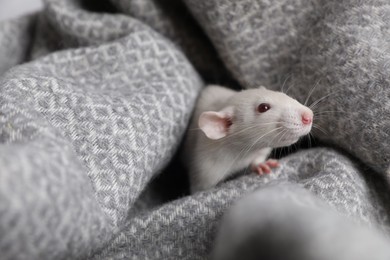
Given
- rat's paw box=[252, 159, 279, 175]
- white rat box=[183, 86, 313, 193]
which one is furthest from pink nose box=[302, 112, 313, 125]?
rat's paw box=[252, 159, 279, 175]

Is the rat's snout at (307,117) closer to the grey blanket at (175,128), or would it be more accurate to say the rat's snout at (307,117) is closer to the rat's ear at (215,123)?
the grey blanket at (175,128)

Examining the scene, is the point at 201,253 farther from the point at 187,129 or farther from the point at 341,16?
the point at 341,16

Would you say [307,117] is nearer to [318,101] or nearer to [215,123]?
[318,101]

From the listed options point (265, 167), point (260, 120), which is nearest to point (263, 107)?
point (260, 120)

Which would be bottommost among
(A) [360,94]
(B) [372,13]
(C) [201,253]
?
(C) [201,253]

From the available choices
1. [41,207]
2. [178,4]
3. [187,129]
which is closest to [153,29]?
[178,4]

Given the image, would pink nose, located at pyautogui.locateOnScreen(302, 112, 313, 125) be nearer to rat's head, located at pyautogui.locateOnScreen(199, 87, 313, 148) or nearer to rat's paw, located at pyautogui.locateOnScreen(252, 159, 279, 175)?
rat's head, located at pyautogui.locateOnScreen(199, 87, 313, 148)

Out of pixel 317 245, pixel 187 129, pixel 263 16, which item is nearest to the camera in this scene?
pixel 317 245
